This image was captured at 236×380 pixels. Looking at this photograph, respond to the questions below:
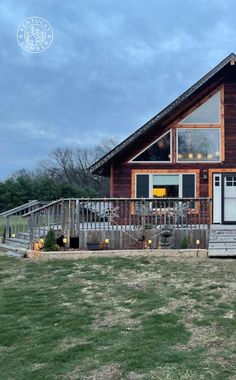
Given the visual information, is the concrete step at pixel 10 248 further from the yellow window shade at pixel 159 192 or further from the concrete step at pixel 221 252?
the yellow window shade at pixel 159 192

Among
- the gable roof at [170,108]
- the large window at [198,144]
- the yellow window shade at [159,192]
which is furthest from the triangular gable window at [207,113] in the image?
the yellow window shade at [159,192]

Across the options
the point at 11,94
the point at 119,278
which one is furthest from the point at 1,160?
the point at 119,278

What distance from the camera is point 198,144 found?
1562cm

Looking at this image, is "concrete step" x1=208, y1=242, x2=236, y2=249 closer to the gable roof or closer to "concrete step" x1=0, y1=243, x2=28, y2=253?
"concrete step" x1=0, y1=243, x2=28, y2=253

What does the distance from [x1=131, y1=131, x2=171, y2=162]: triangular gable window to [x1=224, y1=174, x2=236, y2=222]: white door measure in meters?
2.30

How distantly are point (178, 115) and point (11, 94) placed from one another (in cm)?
2589

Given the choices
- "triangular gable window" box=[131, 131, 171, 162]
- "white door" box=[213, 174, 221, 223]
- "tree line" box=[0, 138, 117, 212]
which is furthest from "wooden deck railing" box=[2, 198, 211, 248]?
"tree line" box=[0, 138, 117, 212]

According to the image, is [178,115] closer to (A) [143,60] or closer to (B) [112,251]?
(B) [112,251]

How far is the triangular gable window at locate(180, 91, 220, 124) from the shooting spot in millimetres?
15633

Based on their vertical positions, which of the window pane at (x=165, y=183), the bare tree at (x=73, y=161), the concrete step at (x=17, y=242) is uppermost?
the bare tree at (x=73, y=161)

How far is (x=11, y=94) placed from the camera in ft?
125

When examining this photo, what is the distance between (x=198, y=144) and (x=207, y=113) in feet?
3.93

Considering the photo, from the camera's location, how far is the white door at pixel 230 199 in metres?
15.5

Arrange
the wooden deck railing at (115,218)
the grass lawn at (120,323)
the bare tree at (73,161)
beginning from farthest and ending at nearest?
the bare tree at (73,161) < the wooden deck railing at (115,218) < the grass lawn at (120,323)
